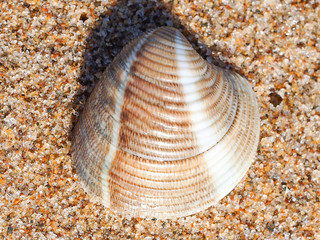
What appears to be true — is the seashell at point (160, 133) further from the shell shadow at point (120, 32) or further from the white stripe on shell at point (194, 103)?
the shell shadow at point (120, 32)

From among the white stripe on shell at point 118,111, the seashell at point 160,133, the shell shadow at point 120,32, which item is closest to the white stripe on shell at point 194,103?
the seashell at point 160,133

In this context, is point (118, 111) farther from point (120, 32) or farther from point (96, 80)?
point (120, 32)

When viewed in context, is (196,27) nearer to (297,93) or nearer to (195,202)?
(297,93)

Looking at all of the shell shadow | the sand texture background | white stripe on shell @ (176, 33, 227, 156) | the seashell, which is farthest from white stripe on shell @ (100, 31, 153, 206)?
the shell shadow

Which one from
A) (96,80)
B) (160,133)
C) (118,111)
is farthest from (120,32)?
(160,133)

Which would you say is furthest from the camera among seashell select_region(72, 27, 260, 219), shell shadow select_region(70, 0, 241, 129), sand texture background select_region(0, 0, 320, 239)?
shell shadow select_region(70, 0, 241, 129)

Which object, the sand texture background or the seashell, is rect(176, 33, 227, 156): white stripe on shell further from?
the sand texture background

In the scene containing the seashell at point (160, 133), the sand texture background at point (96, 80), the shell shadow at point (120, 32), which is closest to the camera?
the seashell at point (160, 133)
